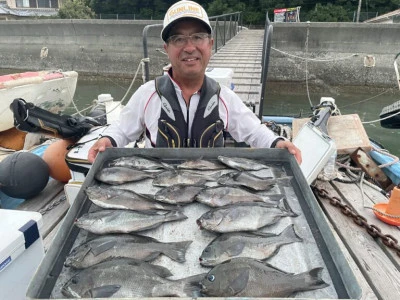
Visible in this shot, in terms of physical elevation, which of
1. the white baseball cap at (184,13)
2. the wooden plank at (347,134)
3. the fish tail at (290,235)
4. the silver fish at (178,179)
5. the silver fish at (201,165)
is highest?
the white baseball cap at (184,13)

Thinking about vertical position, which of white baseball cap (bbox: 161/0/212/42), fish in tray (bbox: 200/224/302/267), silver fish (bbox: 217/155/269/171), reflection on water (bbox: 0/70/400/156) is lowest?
reflection on water (bbox: 0/70/400/156)

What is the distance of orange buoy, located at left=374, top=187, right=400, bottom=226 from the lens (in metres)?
3.06

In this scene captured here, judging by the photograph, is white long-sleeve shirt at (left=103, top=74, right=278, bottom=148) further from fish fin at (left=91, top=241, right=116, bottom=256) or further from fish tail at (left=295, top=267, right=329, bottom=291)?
fish tail at (left=295, top=267, right=329, bottom=291)

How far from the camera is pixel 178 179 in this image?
1.99 meters

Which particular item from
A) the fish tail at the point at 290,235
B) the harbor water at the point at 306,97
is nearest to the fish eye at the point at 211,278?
the fish tail at the point at 290,235

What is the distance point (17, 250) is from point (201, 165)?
1.22 m

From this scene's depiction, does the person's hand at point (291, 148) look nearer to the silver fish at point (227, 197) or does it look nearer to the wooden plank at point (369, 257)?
the silver fish at point (227, 197)

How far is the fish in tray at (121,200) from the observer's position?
174cm

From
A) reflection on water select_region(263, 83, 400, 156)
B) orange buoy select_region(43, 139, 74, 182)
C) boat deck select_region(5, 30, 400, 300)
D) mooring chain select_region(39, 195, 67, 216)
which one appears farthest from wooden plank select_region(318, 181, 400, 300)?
reflection on water select_region(263, 83, 400, 156)

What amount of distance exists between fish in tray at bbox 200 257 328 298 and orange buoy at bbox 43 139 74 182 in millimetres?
3075

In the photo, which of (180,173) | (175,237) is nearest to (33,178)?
(180,173)

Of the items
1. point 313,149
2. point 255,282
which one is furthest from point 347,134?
point 255,282

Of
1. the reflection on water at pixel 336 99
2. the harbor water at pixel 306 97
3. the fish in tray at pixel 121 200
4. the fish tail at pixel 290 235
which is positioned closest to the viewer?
the fish tail at pixel 290 235

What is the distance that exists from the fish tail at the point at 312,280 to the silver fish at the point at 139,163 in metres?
1.21
